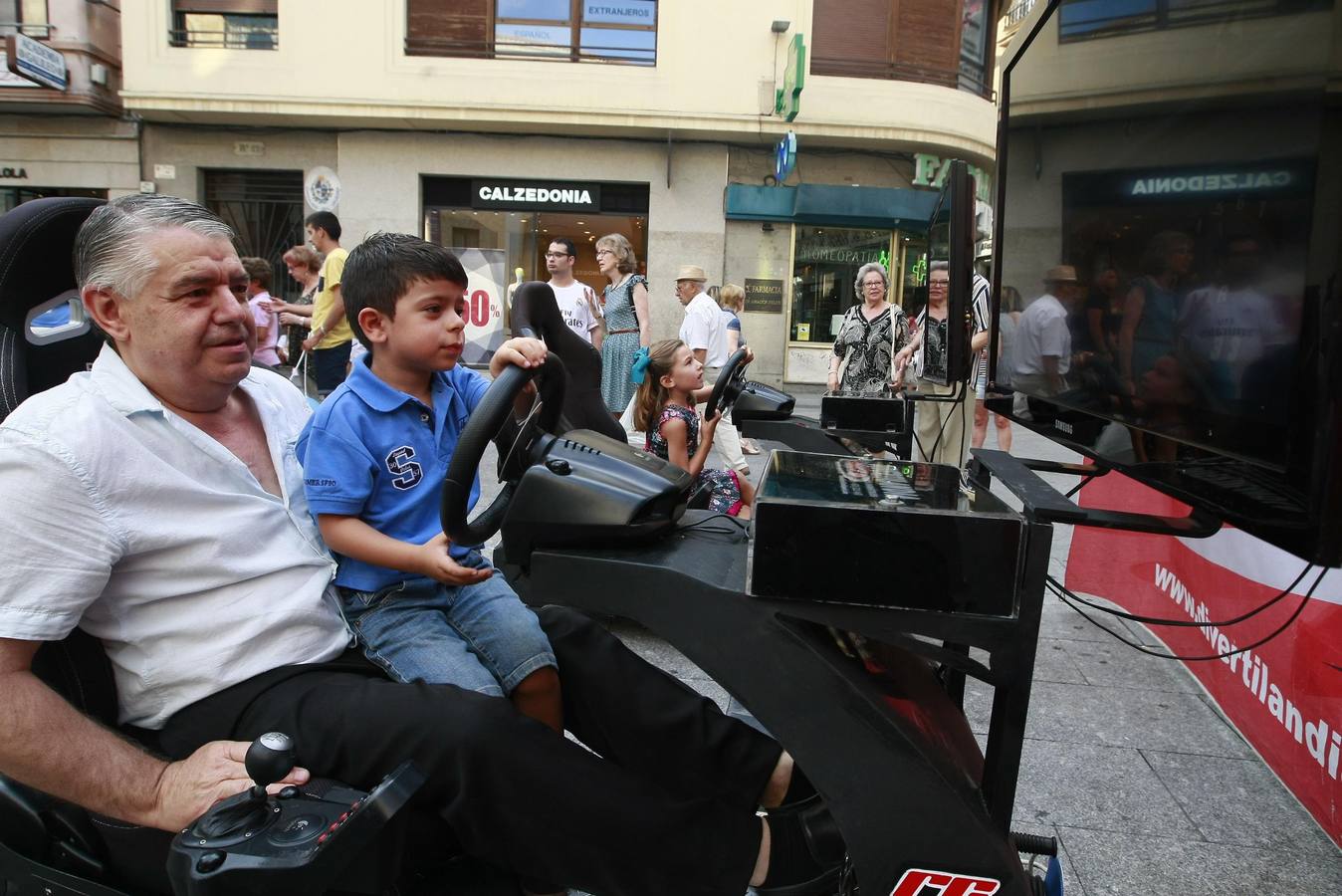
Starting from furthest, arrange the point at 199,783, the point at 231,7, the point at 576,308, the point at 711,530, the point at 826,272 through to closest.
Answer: the point at 826,272 < the point at 231,7 < the point at 576,308 < the point at 711,530 < the point at 199,783

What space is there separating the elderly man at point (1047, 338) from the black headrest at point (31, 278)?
1915mm

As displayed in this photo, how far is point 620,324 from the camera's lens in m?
6.23

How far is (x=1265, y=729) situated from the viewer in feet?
8.71

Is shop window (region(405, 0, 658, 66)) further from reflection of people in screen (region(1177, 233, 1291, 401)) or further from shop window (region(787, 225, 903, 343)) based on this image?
reflection of people in screen (region(1177, 233, 1291, 401))

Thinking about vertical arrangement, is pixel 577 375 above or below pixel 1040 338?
below

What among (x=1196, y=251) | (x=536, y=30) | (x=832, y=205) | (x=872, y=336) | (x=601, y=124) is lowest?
(x=872, y=336)

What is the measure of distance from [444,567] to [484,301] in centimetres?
1185

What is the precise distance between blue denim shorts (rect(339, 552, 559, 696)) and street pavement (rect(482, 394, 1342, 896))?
1.37 ft

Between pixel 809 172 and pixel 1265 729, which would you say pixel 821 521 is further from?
pixel 809 172

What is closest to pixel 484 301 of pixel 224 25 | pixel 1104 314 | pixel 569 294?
pixel 224 25

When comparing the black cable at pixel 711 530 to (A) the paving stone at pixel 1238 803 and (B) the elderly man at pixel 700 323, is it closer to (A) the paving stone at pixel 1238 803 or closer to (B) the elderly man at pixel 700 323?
(A) the paving stone at pixel 1238 803

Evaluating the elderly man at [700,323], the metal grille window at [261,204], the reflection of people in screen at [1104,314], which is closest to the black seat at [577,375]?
the reflection of people in screen at [1104,314]

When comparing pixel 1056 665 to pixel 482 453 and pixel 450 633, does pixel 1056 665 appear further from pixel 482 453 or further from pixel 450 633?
pixel 482 453

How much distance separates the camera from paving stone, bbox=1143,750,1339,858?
7.54 ft
